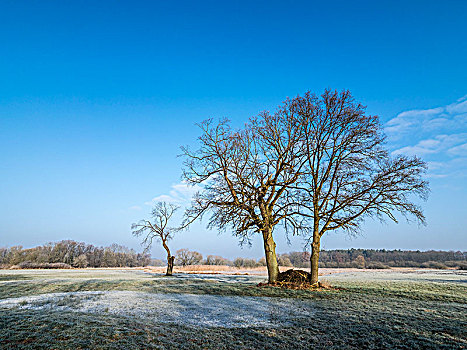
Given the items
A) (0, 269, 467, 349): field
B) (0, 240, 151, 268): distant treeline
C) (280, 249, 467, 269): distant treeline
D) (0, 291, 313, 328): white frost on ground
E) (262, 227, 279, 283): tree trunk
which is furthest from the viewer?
(280, 249, 467, 269): distant treeline

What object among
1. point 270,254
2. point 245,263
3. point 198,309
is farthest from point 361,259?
point 198,309

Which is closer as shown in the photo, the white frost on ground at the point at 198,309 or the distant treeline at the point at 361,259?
the white frost on ground at the point at 198,309

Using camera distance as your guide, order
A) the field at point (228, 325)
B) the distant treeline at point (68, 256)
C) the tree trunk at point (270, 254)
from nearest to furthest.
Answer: the field at point (228, 325) < the tree trunk at point (270, 254) < the distant treeline at point (68, 256)

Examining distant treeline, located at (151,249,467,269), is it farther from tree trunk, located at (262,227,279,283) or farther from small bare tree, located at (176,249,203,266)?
tree trunk, located at (262,227,279,283)

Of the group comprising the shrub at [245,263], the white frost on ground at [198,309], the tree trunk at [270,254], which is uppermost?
the tree trunk at [270,254]

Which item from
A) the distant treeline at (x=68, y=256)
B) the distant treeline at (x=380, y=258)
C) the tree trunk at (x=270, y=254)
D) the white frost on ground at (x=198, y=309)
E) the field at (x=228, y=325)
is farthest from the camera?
the distant treeline at (x=380, y=258)

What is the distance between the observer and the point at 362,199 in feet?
56.9

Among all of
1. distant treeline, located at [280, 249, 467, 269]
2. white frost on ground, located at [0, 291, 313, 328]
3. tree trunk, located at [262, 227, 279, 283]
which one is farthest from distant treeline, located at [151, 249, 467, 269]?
white frost on ground, located at [0, 291, 313, 328]

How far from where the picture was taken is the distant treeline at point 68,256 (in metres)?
61.6

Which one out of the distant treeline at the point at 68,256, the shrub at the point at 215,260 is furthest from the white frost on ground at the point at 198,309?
the shrub at the point at 215,260

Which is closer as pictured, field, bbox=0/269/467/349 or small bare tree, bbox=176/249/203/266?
field, bbox=0/269/467/349

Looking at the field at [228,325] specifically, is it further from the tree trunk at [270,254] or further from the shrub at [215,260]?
the shrub at [215,260]

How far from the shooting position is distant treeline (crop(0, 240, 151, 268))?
202 ft

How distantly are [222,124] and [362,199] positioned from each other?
1046 cm
